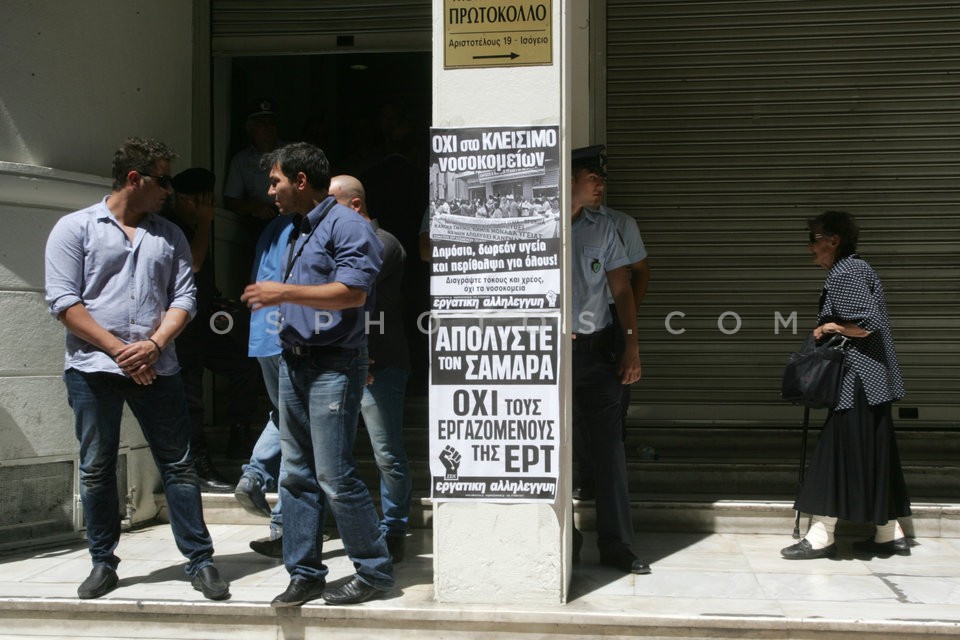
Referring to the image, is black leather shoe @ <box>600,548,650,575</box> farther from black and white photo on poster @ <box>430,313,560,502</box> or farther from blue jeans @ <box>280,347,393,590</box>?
blue jeans @ <box>280,347,393,590</box>

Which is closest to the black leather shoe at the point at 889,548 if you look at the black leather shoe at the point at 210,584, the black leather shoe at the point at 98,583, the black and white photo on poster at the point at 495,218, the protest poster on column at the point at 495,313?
the protest poster on column at the point at 495,313

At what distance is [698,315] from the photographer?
25.5 feet

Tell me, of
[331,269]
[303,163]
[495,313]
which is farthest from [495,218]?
[303,163]

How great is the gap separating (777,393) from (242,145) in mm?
4639

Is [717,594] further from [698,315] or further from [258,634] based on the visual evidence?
[698,315]

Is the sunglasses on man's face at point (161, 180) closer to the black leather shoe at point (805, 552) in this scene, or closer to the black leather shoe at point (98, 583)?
the black leather shoe at point (98, 583)

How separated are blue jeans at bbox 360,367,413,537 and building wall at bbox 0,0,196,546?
1880mm

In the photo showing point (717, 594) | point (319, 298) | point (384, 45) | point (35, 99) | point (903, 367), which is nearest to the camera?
point (319, 298)

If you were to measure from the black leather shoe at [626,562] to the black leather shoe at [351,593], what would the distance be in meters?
1.34

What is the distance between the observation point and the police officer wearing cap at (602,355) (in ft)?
18.3

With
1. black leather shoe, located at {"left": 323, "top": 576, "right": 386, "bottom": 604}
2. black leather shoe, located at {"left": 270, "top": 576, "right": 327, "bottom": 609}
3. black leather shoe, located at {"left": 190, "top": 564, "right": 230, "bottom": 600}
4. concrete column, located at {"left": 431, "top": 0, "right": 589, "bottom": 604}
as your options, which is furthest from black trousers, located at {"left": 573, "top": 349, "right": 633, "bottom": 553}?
black leather shoe, located at {"left": 190, "top": 564, "right": 230, "bottom": 600}

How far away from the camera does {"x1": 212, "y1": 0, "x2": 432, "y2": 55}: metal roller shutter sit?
8039 millimetres

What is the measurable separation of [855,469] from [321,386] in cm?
297


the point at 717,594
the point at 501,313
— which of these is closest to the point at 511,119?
the point at 501,313
